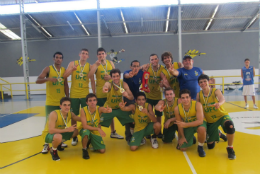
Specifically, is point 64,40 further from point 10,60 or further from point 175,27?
point 175,27

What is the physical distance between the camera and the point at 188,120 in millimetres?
3219

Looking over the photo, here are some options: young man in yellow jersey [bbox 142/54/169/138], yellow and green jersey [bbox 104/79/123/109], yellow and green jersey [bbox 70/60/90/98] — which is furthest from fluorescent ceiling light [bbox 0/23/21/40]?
young man in yellow jersey [bbox 142/54/169/138]

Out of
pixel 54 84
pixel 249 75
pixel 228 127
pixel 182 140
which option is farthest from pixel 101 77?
pixel 249 75

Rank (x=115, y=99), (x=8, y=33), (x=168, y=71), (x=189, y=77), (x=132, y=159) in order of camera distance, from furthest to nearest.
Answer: (x=8, y=33) < (x=168, y=71) < (x=115, y=99) < (x=189, y=77) < (x=132, y=159)

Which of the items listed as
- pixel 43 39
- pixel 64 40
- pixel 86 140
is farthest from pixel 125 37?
pixel 86 140

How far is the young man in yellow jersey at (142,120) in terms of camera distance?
11.4 feet

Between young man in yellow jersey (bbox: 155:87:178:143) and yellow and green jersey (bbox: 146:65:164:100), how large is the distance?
1.75 ft

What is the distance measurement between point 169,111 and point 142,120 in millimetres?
559

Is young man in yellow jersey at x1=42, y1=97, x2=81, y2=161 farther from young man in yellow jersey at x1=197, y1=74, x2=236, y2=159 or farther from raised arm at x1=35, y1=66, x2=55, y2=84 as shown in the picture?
young man in yellow jersey at x1=197, y1=74, x2=236, y2=159

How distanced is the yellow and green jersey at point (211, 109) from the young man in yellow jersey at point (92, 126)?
178 centimetres

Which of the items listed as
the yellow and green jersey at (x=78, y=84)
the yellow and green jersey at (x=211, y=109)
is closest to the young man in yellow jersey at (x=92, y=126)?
the yellow and green jersey at (x=78, y=84)

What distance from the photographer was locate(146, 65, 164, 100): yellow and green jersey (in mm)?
4000

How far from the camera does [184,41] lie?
15.0 meters

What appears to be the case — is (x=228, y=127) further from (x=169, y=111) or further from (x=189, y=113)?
(x=169, y=111)
